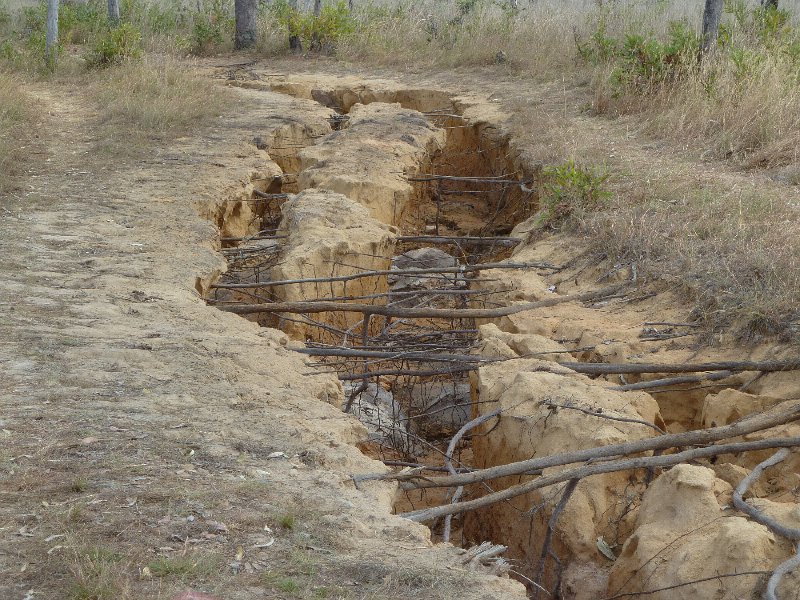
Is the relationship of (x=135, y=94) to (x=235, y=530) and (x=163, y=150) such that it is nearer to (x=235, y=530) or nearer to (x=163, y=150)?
(x=163, y=150)

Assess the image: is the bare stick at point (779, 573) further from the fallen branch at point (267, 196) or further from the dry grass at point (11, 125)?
the dry grass at point (11, 125)

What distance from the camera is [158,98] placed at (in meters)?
10.2

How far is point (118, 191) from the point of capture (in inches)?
302

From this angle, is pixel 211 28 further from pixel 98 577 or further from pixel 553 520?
pixel 98 577

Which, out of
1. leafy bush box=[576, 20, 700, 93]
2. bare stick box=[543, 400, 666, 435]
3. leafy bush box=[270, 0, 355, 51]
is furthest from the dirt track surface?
leafy bush box=[270, 0, 355, 51]

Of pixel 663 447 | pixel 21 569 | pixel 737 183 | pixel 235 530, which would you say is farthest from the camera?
pixel 737 183

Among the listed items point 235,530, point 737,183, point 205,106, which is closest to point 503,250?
point 737,183

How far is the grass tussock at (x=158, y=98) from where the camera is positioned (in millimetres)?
9641

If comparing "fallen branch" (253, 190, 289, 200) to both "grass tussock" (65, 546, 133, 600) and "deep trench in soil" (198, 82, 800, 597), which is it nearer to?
"deep trench in soil" (198, 82, 800, 597)

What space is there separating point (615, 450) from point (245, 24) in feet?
40.8

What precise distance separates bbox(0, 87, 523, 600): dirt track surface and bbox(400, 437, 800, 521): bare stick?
0.28m

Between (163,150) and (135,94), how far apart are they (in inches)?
71.8

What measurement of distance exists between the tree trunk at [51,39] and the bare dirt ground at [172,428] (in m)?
5.16

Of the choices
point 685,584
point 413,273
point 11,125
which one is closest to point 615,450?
point 685,584
